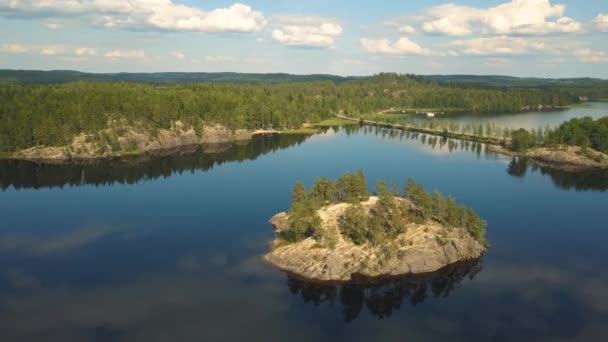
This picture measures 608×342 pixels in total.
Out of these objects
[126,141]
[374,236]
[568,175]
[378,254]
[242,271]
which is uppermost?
[126,141]

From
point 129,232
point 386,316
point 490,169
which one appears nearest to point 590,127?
point 490,169

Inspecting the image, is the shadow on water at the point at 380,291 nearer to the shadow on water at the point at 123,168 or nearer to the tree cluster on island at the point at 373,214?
the tree cluster on island at the point at 373,214

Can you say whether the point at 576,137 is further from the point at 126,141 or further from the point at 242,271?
the point at 126,141

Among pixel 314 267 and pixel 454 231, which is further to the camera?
pixel 454 231

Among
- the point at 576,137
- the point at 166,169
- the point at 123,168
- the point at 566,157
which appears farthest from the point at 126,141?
the point at 576,137

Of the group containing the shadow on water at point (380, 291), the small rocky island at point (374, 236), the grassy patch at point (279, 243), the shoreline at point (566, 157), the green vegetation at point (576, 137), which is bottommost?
the shadow on water at point (380, 291)

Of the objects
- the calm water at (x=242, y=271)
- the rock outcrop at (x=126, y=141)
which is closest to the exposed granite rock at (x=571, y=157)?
the calm water at (x=242, y=271)

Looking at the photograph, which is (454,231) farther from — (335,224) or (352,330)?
(352,330)
